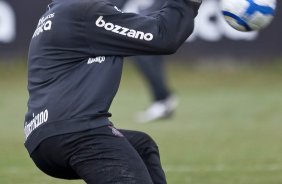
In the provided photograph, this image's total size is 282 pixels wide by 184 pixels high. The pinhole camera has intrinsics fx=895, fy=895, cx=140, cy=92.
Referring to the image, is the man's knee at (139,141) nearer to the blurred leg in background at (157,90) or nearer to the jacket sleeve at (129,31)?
the jacket sleeve at (129,31)

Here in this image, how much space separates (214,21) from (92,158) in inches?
434

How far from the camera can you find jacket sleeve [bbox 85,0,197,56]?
579 centimetres

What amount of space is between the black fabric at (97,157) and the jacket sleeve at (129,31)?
54cm

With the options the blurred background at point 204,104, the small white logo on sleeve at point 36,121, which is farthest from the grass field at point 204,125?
the small white logo on sleeve at point 36,121

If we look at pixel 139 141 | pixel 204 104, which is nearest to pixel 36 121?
pixel 139 141

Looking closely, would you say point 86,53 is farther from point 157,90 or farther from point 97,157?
point 157,90

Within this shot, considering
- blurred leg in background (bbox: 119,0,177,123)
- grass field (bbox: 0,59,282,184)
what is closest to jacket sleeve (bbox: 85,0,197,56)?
grass field (bbox: 0,59,282,184)

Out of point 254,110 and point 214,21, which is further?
point 214,21

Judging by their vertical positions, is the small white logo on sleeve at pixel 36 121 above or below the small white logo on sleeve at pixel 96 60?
below

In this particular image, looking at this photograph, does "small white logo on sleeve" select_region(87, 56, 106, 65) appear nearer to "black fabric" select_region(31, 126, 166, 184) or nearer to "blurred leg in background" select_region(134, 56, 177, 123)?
"black fabric" select_region(31, 126, 166, 184)

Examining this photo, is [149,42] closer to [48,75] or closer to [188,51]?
[48,75]

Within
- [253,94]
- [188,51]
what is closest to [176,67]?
[188,51]

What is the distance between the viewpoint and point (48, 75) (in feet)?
19.2

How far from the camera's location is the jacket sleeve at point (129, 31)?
5789 mm
